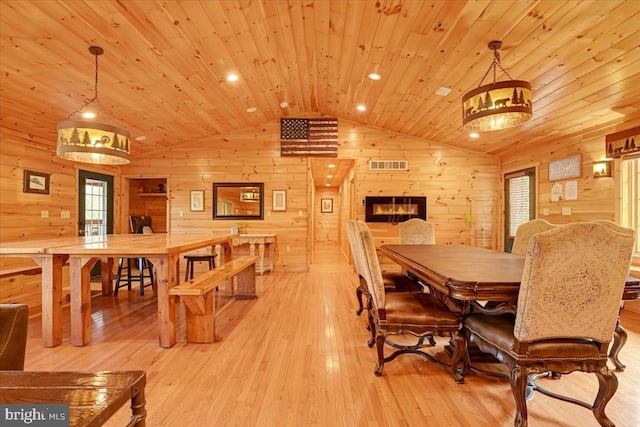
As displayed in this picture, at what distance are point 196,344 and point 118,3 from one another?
9.47ft

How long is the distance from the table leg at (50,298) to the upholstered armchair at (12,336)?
6.05 feet

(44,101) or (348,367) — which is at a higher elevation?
(44,101)

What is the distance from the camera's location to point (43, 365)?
2.30 meters

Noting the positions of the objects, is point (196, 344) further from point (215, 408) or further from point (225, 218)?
point (225, 218)

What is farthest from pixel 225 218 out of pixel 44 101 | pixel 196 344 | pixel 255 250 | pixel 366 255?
pixel 366 255

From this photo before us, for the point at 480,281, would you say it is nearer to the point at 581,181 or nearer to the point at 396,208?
the point at 581,181

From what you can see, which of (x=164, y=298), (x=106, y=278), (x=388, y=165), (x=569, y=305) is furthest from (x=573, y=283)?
(x=106, y=278)

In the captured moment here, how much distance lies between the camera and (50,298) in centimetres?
262

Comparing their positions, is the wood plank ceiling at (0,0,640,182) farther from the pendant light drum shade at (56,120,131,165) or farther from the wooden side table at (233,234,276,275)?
the wooden side table at (233,234,276,275)

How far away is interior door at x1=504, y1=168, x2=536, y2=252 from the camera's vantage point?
5262 mm

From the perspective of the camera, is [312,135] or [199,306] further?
[312,135]

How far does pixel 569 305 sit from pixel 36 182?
617 centimetres

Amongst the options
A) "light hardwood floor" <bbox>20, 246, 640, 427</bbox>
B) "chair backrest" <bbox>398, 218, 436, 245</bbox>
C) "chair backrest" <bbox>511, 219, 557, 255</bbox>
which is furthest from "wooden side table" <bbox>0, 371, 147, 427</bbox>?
"chair backrest" <bbox>398, 218, 436, 245</bbox>

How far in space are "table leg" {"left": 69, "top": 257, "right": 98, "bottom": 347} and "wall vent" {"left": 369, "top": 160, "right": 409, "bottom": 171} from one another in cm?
500
